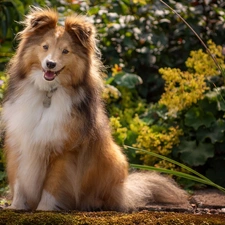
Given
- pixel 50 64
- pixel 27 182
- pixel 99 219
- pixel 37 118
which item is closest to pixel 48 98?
pixel 37 118

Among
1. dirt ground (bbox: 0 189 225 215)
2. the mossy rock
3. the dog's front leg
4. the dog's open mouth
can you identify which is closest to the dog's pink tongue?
the dog's open mouth

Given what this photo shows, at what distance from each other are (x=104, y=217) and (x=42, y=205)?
0.64 metres

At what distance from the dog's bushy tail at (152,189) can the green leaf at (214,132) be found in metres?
0.96

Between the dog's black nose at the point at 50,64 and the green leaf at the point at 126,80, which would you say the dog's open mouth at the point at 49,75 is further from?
the green leaf at the point at 126,80

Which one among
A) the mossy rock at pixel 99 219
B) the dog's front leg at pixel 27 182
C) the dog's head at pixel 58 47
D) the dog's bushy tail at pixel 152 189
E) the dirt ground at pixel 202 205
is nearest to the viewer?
the mossy rock at pixel 99 219

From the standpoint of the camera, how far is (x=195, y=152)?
20.2 feet

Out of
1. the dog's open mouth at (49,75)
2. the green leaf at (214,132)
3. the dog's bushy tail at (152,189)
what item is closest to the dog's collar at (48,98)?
the dog's open mouth at (49,75)

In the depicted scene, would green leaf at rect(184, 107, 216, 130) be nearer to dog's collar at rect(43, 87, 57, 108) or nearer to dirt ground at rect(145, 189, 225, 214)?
dirt ground at rect(145, 189, 225, 214)

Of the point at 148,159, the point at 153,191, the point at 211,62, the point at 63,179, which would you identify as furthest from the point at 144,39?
the point at 63,179

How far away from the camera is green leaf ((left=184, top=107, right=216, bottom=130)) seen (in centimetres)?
625

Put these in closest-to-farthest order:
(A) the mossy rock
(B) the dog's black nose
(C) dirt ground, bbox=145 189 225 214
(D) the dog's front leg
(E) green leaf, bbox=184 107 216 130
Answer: (A) the mossy rock, (B) the dog's black nose, (D) the dog's front leg, (C) dirt ground, bbox=145 189 225 214, (E) green leaf, bbox=184 107 216 130

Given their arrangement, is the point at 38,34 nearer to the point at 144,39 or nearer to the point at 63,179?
the point at 63,179

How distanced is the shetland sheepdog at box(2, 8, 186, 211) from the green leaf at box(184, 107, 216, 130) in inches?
63.5

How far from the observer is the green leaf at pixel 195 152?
610cm
